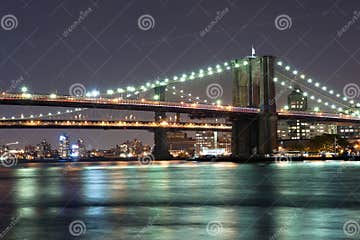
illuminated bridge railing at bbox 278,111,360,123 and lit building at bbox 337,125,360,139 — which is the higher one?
lit building at bbox 337,125,360,139

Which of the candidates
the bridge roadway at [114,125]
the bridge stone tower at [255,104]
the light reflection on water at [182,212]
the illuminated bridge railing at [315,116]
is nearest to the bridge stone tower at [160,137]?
the bridge roadway at [114,125]

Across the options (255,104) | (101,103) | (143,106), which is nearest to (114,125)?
(143,106)

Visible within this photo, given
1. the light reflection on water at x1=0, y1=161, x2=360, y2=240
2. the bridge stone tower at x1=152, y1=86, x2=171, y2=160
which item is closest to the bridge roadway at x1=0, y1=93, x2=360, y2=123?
the bridge stone tower at x1=152, y1=86, x2=171, y2=160

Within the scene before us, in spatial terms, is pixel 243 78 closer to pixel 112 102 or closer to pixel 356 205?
pixel 112 102

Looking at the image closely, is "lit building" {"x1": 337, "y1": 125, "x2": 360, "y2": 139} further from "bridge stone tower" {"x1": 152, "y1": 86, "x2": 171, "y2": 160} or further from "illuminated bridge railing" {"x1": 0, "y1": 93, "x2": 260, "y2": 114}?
"illuminated bridge railing" {"x1": 0, "y1": 93, "x2": 260, "y2": 114}

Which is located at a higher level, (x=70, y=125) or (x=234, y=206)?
(x=70, y=125)

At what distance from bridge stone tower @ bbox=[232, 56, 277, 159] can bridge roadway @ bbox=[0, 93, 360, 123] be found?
1.52m

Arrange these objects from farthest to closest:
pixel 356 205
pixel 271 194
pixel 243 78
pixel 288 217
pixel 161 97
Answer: pixel 161 97
pixel 243 78
pixel 271 194
pixel 356 205
pixel 288 217

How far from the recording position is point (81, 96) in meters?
80.8

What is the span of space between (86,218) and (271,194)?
9.69 meters

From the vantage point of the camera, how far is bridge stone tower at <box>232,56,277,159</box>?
77688 mm

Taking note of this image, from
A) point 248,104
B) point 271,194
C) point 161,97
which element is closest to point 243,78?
point 248,104

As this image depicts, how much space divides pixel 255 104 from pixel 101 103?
1793 centimetres

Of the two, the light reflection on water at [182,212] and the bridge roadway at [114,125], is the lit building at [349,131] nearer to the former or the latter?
the bridge roadway at [114,125]
